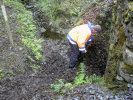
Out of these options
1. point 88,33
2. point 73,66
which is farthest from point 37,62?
point 88,33

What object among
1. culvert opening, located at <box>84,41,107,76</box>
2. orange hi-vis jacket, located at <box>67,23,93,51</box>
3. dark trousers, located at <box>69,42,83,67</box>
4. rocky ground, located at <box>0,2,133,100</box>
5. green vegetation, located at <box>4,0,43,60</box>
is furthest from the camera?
green vegetation, located at <box>4,0,43,60</box>

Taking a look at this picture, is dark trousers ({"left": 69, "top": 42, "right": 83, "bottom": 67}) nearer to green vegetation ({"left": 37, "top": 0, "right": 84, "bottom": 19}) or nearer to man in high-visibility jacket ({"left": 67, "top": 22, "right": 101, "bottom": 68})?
man in high-visibility jacket ({"left": 67, "top": 22, "right": 101, "bottom": 68})

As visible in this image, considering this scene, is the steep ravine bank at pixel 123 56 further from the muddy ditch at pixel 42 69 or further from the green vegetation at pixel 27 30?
the green vegetation at pixel 27 30

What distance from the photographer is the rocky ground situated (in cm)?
378

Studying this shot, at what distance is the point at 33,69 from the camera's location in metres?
5.31

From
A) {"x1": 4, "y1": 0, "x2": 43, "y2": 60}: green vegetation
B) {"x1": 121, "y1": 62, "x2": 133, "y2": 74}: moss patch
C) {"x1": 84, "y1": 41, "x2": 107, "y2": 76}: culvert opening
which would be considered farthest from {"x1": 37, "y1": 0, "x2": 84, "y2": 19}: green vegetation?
{"x1": 121, "y1": 62, "x2": 133, "y2": 74}: moss patch

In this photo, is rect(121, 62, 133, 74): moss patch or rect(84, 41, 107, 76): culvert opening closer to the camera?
rect(121, 62, 133, 74): moss patch

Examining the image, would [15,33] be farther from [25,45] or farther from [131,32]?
[131,32]

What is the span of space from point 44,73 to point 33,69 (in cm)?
54

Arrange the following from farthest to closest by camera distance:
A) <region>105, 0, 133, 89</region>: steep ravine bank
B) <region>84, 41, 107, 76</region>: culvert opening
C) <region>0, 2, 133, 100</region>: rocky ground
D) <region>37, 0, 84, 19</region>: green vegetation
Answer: <region>37, 0, 84, 19</region>: green vegetation → <region>84, 41, 107, 76</region>: culvert opening → <region>0, 2, 133, 100</region>: rocky ground → <region>105, 0, 133, 89</region>: steep ravine bank

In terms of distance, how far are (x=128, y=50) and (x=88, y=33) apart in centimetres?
193

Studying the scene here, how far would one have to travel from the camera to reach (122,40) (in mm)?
3566

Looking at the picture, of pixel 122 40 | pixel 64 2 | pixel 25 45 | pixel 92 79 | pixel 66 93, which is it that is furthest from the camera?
pixel 64 2

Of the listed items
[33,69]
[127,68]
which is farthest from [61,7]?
[127,68]
